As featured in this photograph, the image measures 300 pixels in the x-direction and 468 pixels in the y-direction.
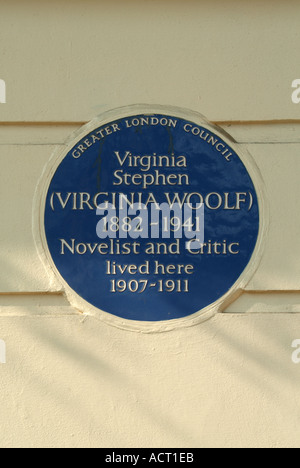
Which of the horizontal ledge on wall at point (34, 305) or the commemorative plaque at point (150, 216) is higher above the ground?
the commemorative plaque at point (150, 216)

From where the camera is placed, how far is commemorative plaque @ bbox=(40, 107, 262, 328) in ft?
14.3

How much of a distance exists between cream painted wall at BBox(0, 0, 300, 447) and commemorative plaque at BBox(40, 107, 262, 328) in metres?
0.10

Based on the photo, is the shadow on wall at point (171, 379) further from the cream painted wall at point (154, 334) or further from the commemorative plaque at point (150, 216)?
the commemorative plaque at point (150, 216)

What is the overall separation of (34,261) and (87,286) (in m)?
0.35

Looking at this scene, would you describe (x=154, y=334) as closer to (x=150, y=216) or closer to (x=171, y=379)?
(x=171, y=379)

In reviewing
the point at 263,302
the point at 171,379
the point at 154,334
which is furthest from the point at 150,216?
the point at 171,379

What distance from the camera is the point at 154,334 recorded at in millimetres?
4352

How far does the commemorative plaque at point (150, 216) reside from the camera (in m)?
4.37

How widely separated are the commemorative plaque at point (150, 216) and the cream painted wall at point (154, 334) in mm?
103

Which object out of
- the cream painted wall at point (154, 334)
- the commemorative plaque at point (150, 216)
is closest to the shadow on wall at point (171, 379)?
the cream painted wall at point (154, 334)

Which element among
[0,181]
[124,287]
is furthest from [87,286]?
[0,181]

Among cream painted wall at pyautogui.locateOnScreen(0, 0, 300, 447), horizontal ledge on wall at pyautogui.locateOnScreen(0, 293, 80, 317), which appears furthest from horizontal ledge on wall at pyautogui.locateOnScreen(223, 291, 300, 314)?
horizontal ledge on wall at pyautogui.locateOnScreen(0, 293, 80, 317)

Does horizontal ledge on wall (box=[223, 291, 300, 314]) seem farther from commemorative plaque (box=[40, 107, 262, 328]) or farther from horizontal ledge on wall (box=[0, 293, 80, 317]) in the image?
horizontal ledge on wall (box=[0, 293, 80, 317])

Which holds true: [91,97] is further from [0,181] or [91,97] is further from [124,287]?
[124,287]
